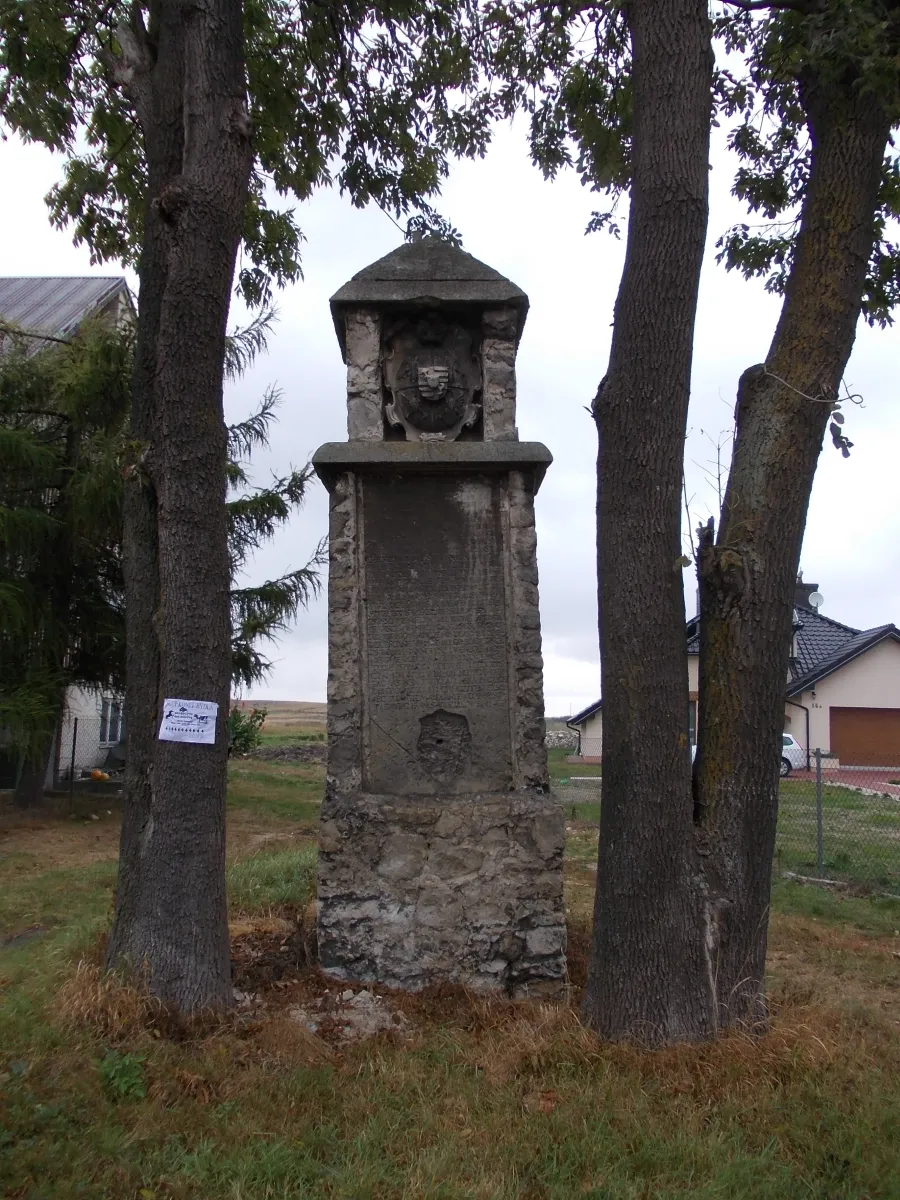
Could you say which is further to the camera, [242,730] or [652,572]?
[242,730]

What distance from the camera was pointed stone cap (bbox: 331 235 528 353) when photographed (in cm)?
579

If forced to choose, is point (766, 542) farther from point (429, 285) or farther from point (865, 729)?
point (865, 729)

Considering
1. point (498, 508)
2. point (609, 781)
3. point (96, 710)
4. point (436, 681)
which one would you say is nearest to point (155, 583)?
point (436, 681)

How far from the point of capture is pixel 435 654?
5.58 m

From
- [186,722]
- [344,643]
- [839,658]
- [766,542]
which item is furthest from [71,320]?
[839,658]

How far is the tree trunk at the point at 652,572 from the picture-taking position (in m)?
4.24

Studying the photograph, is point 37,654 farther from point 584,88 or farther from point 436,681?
point 584,88

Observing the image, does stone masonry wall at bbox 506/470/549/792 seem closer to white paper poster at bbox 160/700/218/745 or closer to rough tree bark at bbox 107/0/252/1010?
rough tree bark at bbox 107/0/252/1010

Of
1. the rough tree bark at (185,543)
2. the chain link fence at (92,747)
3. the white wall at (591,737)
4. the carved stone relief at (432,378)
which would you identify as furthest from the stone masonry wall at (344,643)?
the white wall at (591,737)

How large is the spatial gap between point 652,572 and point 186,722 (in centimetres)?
237

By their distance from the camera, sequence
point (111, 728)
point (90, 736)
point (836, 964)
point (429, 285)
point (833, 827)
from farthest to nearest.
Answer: point (111, 728) < point (90, 736) < point (833, 827) < point (836, 964) < point (429, 285)

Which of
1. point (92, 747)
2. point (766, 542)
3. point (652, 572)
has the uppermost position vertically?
point (766, 542)

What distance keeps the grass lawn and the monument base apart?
21 centimetres

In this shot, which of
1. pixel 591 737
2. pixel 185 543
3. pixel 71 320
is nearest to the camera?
pixel 185 543
